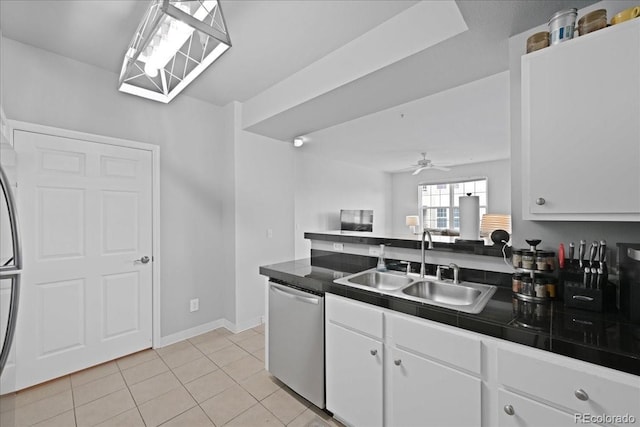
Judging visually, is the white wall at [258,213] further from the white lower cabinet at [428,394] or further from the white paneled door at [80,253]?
the white lower cabinet at [428,394]

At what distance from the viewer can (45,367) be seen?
7.26ft

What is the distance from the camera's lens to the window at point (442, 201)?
291 inches

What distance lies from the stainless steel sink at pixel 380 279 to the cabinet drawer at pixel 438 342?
20.2 inches

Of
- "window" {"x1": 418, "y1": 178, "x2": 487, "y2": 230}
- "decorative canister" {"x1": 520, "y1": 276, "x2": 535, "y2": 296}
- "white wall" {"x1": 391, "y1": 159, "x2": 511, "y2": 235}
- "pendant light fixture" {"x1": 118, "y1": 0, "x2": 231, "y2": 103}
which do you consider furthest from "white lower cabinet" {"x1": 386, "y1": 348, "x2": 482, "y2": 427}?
"window" {"x1": 418, "y1": 178, "x2": 487, "y2": 230}

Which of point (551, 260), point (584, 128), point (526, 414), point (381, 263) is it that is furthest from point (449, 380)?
point (584, 128)

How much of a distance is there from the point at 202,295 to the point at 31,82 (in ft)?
7.67

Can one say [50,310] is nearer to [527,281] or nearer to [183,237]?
[183,237]

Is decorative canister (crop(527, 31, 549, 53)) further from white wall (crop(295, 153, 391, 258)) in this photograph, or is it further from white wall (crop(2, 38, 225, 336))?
white wall (crop(295, 153, 391, 258))

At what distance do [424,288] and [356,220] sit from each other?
4804mm

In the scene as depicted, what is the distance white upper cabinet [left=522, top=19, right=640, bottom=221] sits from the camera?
3.66ft

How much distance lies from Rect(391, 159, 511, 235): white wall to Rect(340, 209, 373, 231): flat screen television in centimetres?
117

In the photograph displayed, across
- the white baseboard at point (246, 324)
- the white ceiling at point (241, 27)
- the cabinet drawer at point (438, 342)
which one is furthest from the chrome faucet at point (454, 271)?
the white baseboard at point (246, 324)

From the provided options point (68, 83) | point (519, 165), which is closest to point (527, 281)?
point (519, 165)

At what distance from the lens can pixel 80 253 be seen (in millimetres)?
2389
